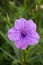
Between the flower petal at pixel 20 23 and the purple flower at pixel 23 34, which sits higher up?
the flower petal at pixel 20 23

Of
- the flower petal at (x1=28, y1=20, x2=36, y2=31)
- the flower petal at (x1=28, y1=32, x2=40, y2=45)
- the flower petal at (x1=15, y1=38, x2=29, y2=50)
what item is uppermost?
the flower petal at (x1=28, y1=20, x2=36, y2=31)

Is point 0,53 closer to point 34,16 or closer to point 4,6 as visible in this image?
point 34,16

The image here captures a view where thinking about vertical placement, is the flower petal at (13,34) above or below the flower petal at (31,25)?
below

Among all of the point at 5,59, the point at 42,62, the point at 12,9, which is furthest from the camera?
the point at 12,9

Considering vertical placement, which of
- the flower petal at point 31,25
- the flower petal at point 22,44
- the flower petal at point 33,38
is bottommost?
the flower petal at point 22,44

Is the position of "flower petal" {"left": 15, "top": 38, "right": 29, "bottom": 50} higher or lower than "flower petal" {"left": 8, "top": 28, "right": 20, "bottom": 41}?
lower

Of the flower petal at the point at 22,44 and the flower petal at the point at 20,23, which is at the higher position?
the flower petal at the point at 20,23

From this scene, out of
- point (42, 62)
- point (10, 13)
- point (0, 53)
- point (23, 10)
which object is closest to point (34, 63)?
point (42, 62)

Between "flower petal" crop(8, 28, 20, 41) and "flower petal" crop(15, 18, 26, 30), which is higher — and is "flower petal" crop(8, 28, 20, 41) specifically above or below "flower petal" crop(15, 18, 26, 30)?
below
